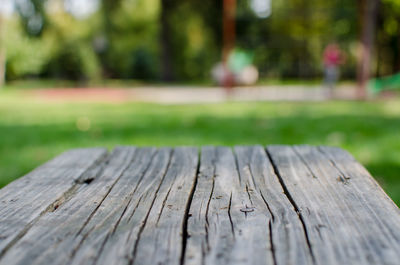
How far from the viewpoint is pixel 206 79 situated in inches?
1079

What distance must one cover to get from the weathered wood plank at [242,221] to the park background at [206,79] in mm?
2022

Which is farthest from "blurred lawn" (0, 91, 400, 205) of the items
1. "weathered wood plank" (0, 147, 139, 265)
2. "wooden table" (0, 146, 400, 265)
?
"weathered wood plank" (0, 147, 139, 265)

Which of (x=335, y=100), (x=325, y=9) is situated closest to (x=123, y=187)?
(x=335, y=100)

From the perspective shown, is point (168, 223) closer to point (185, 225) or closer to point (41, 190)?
point (185, 225)

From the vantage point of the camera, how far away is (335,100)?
423 inches

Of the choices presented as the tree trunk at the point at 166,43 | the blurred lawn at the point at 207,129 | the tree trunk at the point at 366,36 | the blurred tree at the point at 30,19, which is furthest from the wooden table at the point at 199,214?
the blurred tree at the point at 30,19

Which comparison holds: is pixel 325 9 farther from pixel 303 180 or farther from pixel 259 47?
pixel 303 180

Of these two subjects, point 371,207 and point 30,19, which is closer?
point 371,207

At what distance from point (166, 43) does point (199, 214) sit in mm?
23987

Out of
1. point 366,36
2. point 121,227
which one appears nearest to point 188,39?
point 366,36

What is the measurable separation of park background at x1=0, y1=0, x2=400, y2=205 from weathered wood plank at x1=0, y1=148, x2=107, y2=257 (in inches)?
83.9

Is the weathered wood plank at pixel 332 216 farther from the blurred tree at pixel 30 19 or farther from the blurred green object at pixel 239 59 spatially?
the blurred tree at pixel 30 19

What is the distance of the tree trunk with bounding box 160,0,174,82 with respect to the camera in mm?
24266

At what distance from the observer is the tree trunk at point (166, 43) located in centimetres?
2427
